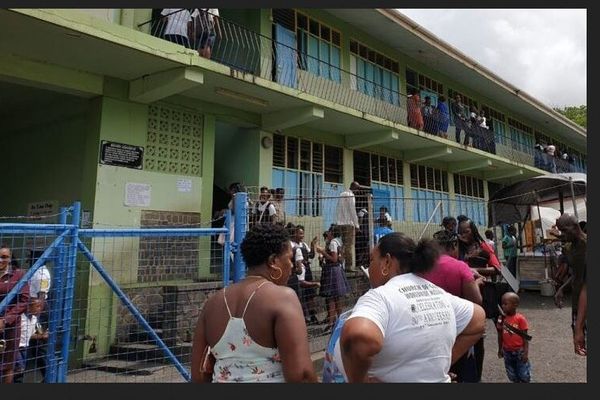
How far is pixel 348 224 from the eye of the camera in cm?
779

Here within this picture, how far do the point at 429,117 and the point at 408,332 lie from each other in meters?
12.2

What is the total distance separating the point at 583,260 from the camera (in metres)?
4.03

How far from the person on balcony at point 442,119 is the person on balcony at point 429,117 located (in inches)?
6.7

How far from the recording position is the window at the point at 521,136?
19055mm

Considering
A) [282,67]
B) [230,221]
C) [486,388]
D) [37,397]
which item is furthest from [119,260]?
[486,388]

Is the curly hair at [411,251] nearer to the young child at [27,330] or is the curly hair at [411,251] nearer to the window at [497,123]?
the young child at [27,330]

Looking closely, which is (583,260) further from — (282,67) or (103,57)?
(282,67)

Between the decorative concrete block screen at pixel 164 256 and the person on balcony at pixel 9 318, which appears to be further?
the decorative concrete block screen at pixel 164 256

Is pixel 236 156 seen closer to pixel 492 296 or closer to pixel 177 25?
pixel 177 25

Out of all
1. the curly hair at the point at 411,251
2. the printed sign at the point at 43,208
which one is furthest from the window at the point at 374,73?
the curly hair at the point at 411,251

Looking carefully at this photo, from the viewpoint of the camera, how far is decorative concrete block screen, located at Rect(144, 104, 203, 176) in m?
7.78

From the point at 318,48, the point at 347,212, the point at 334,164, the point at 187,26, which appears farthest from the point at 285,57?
the point at 347,212

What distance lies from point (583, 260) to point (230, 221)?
3.09 metres

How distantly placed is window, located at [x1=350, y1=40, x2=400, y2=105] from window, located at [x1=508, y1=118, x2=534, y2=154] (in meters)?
8.00
